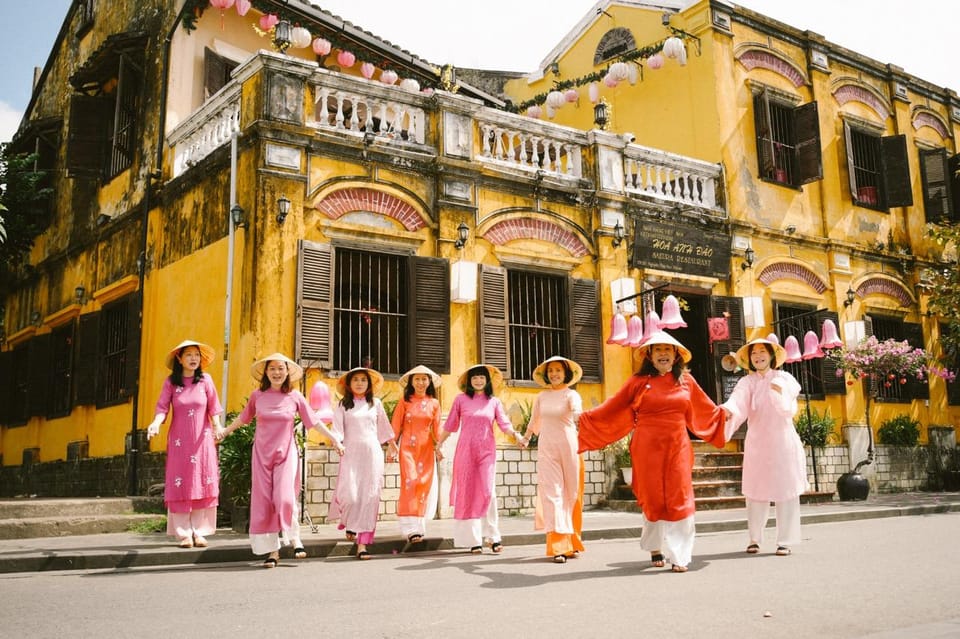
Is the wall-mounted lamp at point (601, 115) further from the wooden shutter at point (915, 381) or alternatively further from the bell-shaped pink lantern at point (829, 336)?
the wooden shutter at point (915, 381)

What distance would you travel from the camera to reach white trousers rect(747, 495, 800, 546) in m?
7.50

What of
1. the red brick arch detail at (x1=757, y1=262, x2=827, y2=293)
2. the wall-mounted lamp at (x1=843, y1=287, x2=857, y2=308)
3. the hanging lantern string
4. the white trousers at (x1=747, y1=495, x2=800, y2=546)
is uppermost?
the hanging lantern string

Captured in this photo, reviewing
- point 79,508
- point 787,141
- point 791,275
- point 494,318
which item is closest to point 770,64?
point 787,141

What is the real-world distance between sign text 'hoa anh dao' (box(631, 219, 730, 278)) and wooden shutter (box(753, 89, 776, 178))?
2.00m

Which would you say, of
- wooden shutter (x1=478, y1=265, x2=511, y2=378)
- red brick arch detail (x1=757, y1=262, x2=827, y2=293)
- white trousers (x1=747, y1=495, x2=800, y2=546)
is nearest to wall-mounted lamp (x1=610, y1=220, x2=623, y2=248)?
wooden shutter (x1=478, y1=265, x2=511, y2=378)

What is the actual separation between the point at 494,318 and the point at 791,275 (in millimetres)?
7337

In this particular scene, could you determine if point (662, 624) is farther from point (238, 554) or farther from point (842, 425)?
point (842, 425)

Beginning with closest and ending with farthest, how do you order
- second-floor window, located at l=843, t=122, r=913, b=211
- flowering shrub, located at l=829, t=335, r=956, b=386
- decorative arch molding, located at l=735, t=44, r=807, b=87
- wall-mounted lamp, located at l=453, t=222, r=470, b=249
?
wall-mounted lamp, located at l=453, t=222, r=470, b=249 < flowering shrub, located at l=829, t=335, r=956, b=386 < decorative arch molding, located at l=735, t=44, r=807, b=87 < second-floor window, located at l=843, t=122, r=913, b=211

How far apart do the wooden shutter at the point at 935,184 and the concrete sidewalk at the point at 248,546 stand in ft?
34.0

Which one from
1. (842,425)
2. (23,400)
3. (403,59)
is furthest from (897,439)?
(23,400)

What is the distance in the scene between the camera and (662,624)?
432cm

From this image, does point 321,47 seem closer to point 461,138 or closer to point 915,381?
point 461,138

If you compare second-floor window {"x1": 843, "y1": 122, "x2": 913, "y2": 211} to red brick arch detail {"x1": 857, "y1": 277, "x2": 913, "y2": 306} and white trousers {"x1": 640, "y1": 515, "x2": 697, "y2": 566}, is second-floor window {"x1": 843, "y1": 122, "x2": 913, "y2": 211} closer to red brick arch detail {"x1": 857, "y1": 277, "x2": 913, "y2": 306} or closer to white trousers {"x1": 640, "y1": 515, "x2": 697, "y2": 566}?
red brick arch detail {"x1": 857, "y1": 277, "x2": 913, "y2": 306}

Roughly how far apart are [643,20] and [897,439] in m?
10.3
